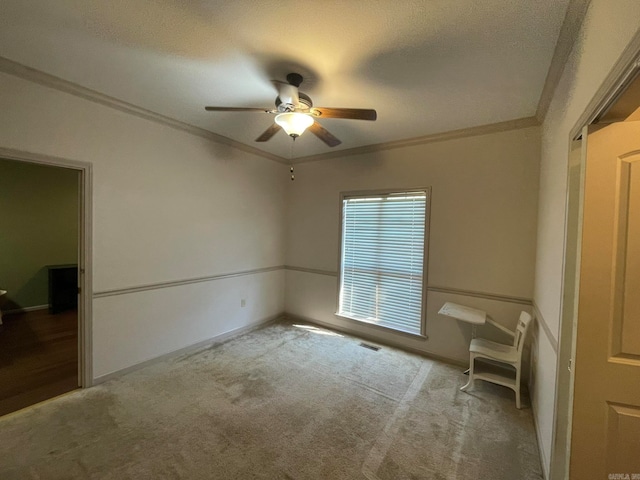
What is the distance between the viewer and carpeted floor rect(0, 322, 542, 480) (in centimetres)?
165

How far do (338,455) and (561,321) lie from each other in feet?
5.34

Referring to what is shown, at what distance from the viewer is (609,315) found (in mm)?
1156

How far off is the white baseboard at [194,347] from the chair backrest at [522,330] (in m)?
3.24

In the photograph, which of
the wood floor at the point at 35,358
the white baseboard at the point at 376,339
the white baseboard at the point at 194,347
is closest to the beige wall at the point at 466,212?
the white baseboard at the point at 376,339

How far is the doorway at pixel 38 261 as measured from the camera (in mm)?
3477

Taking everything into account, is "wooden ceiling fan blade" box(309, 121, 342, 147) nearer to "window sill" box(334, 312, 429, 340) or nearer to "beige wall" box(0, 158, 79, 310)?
"window sill" box(334, 312, 429, 340)

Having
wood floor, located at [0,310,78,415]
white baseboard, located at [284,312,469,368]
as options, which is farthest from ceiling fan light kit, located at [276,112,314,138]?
wood floor, located at [0,310,78,415]

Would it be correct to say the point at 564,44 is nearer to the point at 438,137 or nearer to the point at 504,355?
the point at 438,137

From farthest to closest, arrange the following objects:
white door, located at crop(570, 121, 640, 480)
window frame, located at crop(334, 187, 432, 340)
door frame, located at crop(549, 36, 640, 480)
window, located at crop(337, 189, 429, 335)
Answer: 1. window, located at crop(337, 189, 429, 335)
2. window frame, located at crop(334, 187, 432, 340)
3. door frame, located at crop(549, 36, 640, 480)
4. white door, located at crop(570, 121, 640, 480)

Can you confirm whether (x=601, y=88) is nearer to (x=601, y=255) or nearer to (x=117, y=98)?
(x=601, y=255)

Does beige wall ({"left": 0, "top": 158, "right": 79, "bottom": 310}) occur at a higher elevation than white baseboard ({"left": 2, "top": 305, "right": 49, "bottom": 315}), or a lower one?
higher

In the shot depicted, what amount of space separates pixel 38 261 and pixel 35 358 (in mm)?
2732

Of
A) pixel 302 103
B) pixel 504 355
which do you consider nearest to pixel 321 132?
pixel 302 103

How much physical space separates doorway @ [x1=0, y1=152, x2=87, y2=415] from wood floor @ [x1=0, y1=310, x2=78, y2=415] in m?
0.01
